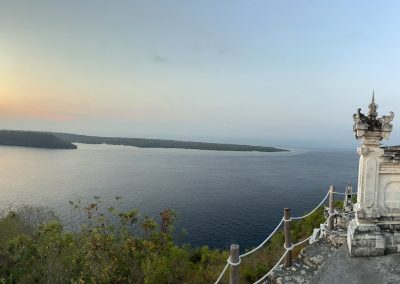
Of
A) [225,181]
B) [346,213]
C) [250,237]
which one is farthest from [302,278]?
[225,181]

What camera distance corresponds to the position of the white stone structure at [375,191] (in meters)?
7.21

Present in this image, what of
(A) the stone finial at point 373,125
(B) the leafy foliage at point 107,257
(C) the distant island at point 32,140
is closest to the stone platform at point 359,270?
(A) the stone finial at point 373,125

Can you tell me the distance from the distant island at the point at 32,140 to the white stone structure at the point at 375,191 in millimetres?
144741

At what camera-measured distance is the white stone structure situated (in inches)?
284

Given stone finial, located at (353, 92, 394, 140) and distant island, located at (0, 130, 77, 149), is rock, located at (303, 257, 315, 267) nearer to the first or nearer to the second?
stone finial, located at (353, 92, 394, 140)

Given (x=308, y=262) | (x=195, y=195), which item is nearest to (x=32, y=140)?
(x=195, y=195)

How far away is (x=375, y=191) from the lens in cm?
737

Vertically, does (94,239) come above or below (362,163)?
below

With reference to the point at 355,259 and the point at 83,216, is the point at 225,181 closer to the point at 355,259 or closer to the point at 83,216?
the point at 83,216

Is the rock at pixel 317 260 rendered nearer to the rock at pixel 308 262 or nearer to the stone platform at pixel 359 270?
the rock at pixel 308 262

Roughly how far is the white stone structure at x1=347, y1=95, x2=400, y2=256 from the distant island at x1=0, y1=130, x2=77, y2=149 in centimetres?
14474

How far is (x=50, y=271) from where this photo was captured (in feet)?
40.1

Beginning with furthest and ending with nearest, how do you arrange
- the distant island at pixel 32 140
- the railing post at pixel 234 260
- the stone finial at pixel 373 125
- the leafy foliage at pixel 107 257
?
1. the distant island at pixel 32 140
2. the leafy foliage at pixel 107 257
3. the stone finial at pixel 373 125
4. the railing post at pixel 234 260

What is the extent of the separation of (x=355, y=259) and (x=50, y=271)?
1096 cm
